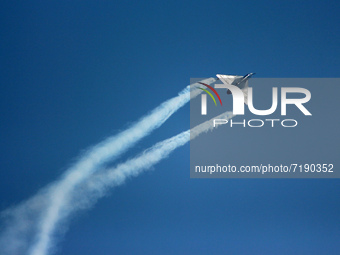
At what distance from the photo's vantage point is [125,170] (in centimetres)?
546

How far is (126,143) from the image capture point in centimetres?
549

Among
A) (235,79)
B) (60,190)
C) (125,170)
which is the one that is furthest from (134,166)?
(235,79)

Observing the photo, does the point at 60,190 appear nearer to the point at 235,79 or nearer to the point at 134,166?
the point at 134,166

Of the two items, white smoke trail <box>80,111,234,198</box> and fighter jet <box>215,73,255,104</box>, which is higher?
fighter jet <box>215,73,255,104</box>

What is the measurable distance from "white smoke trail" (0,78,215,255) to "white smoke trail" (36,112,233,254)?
128 millimetres

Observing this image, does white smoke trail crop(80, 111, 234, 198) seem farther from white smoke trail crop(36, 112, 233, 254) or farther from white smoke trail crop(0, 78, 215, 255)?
white smoke trail crop(0, 78, 215, 255)

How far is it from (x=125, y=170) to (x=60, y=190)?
1.01 metres

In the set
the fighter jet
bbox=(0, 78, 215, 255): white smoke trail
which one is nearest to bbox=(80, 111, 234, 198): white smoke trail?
bbox=(0, 78, 215, 255): white smoke trail

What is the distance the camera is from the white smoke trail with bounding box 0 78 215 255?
17.5 ft

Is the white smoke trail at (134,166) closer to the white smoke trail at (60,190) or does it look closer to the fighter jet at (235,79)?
the white smoke trail at (60,190)

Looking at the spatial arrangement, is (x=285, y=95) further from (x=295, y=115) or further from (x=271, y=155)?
(x=271, y=155)

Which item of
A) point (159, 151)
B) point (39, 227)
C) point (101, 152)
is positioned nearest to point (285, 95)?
point (159, 151)

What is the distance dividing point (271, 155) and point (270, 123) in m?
0.49

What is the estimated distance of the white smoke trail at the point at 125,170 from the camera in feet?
17.7
